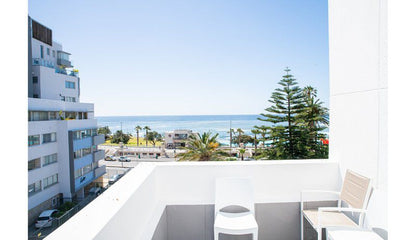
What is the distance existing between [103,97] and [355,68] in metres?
44.2

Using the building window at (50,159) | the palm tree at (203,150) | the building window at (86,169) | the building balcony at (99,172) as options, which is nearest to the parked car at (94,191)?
the building balcony at (99,172)

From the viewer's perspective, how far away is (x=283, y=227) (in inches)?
102

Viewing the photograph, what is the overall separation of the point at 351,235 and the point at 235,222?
881 mm

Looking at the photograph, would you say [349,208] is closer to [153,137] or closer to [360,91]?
[360,91]

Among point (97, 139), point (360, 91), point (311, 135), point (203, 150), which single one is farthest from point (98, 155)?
point (360, 91)

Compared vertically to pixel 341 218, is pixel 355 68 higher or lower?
higher

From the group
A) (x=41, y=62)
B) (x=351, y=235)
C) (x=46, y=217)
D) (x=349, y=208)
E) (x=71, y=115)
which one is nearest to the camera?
(x=351, y=235)

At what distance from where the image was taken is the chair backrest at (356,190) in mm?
1926

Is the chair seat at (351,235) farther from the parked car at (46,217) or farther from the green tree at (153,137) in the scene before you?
the green tree at (153,137)

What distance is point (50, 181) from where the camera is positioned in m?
19.3

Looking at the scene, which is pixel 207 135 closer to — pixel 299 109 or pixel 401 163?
pixel 299 109
